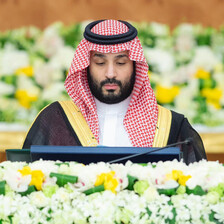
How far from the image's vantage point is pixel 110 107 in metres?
4.05

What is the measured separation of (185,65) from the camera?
5973 mm

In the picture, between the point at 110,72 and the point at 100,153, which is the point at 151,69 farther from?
the point at 100,153

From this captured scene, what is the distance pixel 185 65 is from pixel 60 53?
1009 mm

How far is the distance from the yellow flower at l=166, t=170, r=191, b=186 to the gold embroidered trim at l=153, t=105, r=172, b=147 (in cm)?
107

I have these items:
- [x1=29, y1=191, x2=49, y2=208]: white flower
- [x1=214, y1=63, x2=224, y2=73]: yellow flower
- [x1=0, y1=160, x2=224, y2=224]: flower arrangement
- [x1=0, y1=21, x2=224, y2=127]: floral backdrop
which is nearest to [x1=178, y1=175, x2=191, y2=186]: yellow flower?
[x1=0, y1=160, x2=224, y2=224]: flower arrangement

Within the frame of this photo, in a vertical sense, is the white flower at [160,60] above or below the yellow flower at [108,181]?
above

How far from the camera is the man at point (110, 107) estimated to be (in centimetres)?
387

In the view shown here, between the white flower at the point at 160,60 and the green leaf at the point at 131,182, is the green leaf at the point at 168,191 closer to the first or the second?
the green leaf at the point at 131,182

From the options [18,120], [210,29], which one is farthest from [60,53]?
[210,29]

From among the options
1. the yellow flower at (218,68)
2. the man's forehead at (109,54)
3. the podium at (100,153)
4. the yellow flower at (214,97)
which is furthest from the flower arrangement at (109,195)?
the yellow flower at (218,68)

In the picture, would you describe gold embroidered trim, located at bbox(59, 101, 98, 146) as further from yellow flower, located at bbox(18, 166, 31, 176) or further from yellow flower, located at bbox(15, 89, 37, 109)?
yellow flower, located at bbox(15, 89, 37, 109)

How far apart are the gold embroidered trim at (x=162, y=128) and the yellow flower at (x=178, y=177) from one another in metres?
1.07

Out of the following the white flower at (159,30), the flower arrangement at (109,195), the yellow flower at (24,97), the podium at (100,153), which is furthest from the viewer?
the white flower at (159,30)

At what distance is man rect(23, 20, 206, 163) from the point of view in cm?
387
